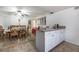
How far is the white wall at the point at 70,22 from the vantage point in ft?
10.5

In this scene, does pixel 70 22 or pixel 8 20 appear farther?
pixel 70 22

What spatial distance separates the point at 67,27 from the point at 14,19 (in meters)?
2.82

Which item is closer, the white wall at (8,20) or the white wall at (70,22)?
the white wall at (8,20)

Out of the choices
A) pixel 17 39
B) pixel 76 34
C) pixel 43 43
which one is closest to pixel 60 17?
pixel 76 34

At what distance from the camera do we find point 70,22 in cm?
349

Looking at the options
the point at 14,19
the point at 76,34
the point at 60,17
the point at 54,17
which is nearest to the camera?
the point at 14,19

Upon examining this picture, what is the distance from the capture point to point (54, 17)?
4.54m

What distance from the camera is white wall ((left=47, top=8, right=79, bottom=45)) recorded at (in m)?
3.20

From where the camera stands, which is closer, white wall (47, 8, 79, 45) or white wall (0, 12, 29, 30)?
white wall (0, 12, 29, 30)

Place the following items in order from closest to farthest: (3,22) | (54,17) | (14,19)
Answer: (3,22) → (14,19) → (54,17)
